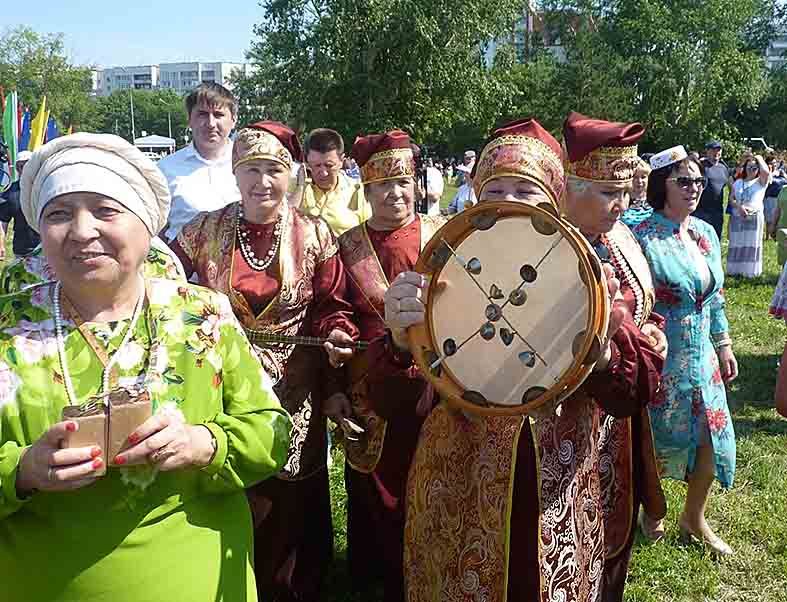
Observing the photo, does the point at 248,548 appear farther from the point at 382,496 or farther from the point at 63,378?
the point at 382,496

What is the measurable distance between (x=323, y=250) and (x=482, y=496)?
4.89 feet

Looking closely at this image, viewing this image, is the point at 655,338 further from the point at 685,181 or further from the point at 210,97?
the point at 210,97

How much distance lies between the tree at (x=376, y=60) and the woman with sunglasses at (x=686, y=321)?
27.5m

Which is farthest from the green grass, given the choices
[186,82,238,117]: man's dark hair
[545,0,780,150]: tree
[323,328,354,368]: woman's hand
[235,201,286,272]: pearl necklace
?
[545,0,780,150]: tree

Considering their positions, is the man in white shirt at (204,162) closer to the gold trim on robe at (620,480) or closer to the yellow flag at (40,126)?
the gold trim on robe at (620,480)

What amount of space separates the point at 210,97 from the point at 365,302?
7.08 feet

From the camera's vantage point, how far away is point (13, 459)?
168 cm

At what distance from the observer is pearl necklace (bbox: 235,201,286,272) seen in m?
3.34

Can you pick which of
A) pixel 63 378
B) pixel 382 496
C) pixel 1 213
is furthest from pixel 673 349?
pixel 1 213

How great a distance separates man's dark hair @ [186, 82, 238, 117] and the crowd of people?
1614 millimetres

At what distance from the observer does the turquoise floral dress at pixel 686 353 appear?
3.80 meters

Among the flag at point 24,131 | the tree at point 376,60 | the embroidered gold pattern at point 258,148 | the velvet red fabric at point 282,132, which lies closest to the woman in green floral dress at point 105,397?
the embroidered gold pattern at point 258,148

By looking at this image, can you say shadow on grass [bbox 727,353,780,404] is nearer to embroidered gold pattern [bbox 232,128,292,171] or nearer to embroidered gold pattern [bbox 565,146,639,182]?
embroidered gold pattern [bbox 565,146,639,182]

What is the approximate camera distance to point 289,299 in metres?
3.32
